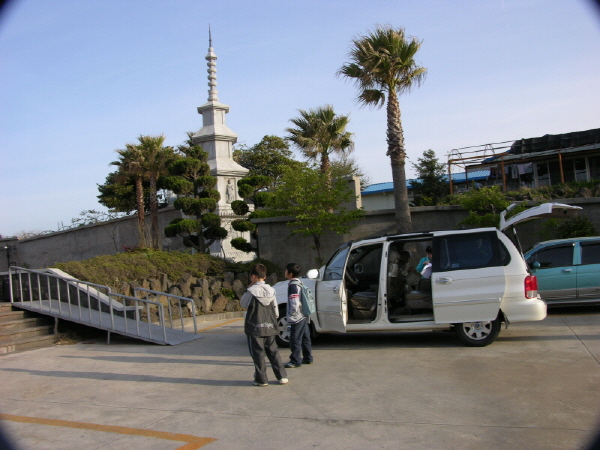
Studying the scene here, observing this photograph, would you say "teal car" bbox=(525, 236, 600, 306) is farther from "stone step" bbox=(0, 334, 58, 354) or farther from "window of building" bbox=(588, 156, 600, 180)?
"window of building" bbox=(588, 156, 600, 180)

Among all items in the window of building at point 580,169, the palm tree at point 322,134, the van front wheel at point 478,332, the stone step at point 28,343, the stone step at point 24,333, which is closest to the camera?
the van front wheel at point 478,332

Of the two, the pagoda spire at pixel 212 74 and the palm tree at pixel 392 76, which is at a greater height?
the pagoda spire at pixel 212 74

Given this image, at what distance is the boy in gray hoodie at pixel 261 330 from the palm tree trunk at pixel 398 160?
10757mm

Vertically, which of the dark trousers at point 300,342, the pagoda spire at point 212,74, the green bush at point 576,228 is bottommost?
the dark trousers at point 300,342

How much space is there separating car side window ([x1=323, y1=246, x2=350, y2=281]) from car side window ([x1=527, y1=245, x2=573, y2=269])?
471 centimetres

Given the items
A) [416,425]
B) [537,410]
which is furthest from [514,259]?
[416,425]

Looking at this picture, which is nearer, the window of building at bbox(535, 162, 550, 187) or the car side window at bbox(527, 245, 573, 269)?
the car side window at bbox(527, 245, 573, 269)

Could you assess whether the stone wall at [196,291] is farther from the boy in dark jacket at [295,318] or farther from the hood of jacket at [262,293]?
the hood of jacket at [262,293]

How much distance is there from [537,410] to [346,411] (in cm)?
190

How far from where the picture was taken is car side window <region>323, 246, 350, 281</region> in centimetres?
888

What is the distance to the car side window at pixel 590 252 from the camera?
435 inches

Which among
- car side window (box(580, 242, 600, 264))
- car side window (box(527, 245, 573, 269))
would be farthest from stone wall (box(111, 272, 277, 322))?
car side window (box(580, 242, 600, 264))

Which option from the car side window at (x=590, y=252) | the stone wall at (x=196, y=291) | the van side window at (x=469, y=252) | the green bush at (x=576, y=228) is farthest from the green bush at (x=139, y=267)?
the green bush at (x=576, y=228)

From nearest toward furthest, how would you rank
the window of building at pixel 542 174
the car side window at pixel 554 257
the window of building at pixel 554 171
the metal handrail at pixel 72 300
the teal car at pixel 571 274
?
the metal handrail at pixel 72 300
the teal car at pixel 571 274
the car side window at pixel 554 257
the window of building at pixel 554 171
the window of building at pixel 542 174
